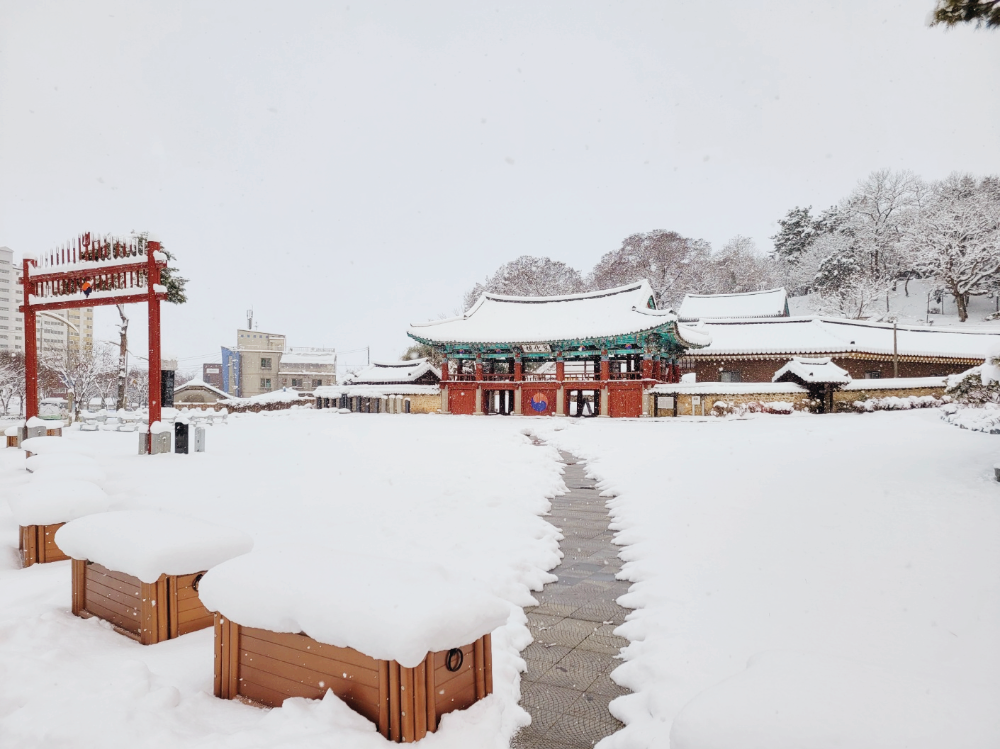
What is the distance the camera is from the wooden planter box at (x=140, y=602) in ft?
10.4

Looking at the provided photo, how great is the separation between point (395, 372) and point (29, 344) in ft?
77.5

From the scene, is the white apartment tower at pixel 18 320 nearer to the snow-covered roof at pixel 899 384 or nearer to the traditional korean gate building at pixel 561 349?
the traditional korean gate building at pixel 561 349

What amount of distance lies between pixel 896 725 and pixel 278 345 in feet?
198

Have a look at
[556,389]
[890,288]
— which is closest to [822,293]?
[890,288]

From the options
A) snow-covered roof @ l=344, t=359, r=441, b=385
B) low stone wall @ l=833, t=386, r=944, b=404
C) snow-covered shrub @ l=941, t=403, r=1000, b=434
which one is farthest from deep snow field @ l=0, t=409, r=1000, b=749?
snow-covered roof @ l=344, t=359, r=441, b=385

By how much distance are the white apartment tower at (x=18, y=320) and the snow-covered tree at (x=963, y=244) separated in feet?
148

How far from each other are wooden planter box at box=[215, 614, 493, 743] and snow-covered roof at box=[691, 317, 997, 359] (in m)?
27.2

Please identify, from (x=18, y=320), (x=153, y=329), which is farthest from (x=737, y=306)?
Result: (x=18, y=320)

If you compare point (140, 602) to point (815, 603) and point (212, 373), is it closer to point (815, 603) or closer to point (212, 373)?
Result: point (815, 603)

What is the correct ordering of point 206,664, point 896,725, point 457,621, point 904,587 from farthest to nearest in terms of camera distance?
point 904,587 < point 206,664 < point 457,621 < point 896,725

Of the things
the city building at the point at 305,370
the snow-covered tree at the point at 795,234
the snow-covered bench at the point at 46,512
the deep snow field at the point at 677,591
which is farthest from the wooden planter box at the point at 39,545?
the snow-covered tree at the point at 795,234

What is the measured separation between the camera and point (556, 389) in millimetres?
23984

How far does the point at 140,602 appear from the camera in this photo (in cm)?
323

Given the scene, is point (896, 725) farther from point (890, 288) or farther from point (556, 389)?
point (890, 288)
